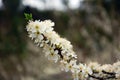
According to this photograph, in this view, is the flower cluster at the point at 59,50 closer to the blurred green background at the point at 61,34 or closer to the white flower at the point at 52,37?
the white flower at the point at 52,37

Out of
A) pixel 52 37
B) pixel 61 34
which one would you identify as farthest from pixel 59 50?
pixel 61 34

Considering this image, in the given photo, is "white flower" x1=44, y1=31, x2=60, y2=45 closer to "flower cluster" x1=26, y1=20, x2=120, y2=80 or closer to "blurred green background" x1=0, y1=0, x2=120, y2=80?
"flower cluster" x1=26, y1=20, x2=120, y2=80

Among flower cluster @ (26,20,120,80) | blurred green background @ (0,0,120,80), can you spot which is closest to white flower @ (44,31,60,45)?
flower cluster @ (26,20,120,80)

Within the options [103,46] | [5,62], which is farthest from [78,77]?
[103,46]

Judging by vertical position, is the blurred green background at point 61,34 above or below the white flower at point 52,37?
above

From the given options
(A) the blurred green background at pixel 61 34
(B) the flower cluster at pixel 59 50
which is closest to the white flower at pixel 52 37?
(B) the flower cluster at pixel 59 50

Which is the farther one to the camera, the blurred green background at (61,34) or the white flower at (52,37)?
the blurred green background at (61,34)
